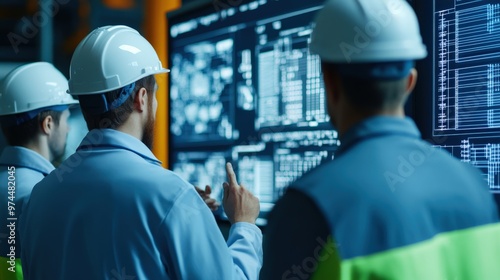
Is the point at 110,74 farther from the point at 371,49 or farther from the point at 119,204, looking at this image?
the point at 371,49

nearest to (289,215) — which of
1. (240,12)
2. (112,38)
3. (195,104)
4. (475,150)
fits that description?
(475,150)

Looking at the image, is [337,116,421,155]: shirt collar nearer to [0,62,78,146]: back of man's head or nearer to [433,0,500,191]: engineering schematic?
[433,0,500,191]: engineering schematic

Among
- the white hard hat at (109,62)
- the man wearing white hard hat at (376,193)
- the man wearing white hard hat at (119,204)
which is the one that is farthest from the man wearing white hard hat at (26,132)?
the man wearing white hard hat at (376,193)

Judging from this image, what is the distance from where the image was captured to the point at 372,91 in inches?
34.9

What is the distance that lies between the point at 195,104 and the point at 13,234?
71 centimetres

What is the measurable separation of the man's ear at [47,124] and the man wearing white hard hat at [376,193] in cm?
127

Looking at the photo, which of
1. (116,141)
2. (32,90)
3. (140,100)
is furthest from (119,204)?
(32,90)

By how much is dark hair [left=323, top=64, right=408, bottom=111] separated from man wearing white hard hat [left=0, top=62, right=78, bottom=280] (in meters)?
1.29

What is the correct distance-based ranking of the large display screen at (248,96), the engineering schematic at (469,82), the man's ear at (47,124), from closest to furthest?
1. the engineering schematic at (469,82)
2. the large display screen at (248,96)
3. the man's ear at (47,124)

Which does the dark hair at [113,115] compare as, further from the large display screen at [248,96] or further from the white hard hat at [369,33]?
the white hard hat at [369,33]

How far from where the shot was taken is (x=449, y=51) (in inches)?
53.4

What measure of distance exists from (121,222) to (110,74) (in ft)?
1.13

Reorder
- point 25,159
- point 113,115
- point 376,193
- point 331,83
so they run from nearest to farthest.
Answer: point 376,193 < point 331,83 < point 113,115 < point 25,159
